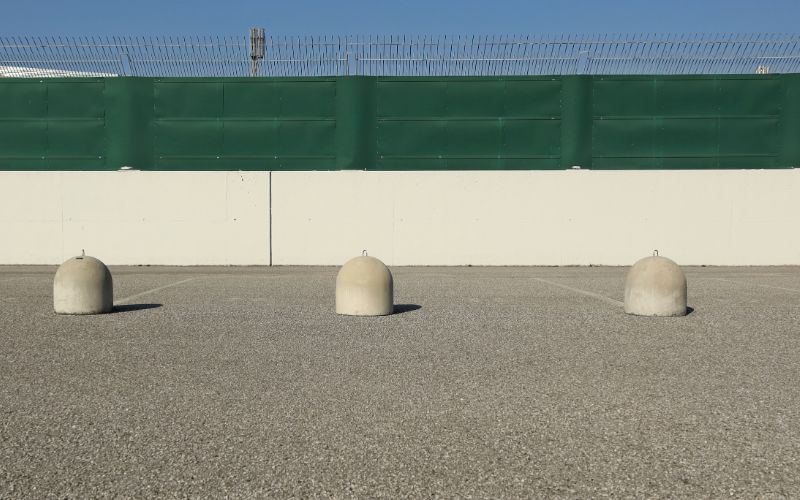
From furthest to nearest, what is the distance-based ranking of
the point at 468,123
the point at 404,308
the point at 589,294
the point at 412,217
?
the point at 468,123
the point at 412,217
the point at 589,294
the point at 404,308

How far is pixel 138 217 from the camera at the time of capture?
21.9 metres

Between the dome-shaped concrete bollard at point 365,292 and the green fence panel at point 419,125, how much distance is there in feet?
34.1

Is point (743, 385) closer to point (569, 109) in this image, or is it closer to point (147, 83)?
point (569, 109)

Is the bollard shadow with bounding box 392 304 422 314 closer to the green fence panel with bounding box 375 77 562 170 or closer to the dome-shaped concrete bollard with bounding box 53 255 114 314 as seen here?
the dome-shaped concrete bollard with bounding box 53 255 114 314

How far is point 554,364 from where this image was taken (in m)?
8.35

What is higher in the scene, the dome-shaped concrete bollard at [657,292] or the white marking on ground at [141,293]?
the dome-shaped concrete bollard at [657,292]

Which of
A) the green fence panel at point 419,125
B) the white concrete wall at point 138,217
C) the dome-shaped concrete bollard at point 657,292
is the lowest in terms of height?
the dome-shaped concrete bollard at point 657,292

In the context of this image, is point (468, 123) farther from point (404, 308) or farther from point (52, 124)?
point (52, 124)

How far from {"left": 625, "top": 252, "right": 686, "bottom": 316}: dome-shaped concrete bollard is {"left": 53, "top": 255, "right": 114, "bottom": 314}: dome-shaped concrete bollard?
729 centimetres

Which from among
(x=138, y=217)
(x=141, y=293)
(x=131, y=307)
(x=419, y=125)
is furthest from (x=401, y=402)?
(x=138, y=217)

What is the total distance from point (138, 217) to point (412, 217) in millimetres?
6791

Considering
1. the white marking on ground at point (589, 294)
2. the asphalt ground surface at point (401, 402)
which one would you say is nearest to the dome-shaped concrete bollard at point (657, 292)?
the asphalt ground surface at point (401, 402)

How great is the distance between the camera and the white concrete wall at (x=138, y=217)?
71.7ft

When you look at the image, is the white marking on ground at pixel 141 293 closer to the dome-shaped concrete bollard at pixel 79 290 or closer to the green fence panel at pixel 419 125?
the dome-shaped concrete bollard at pixel 79 290
